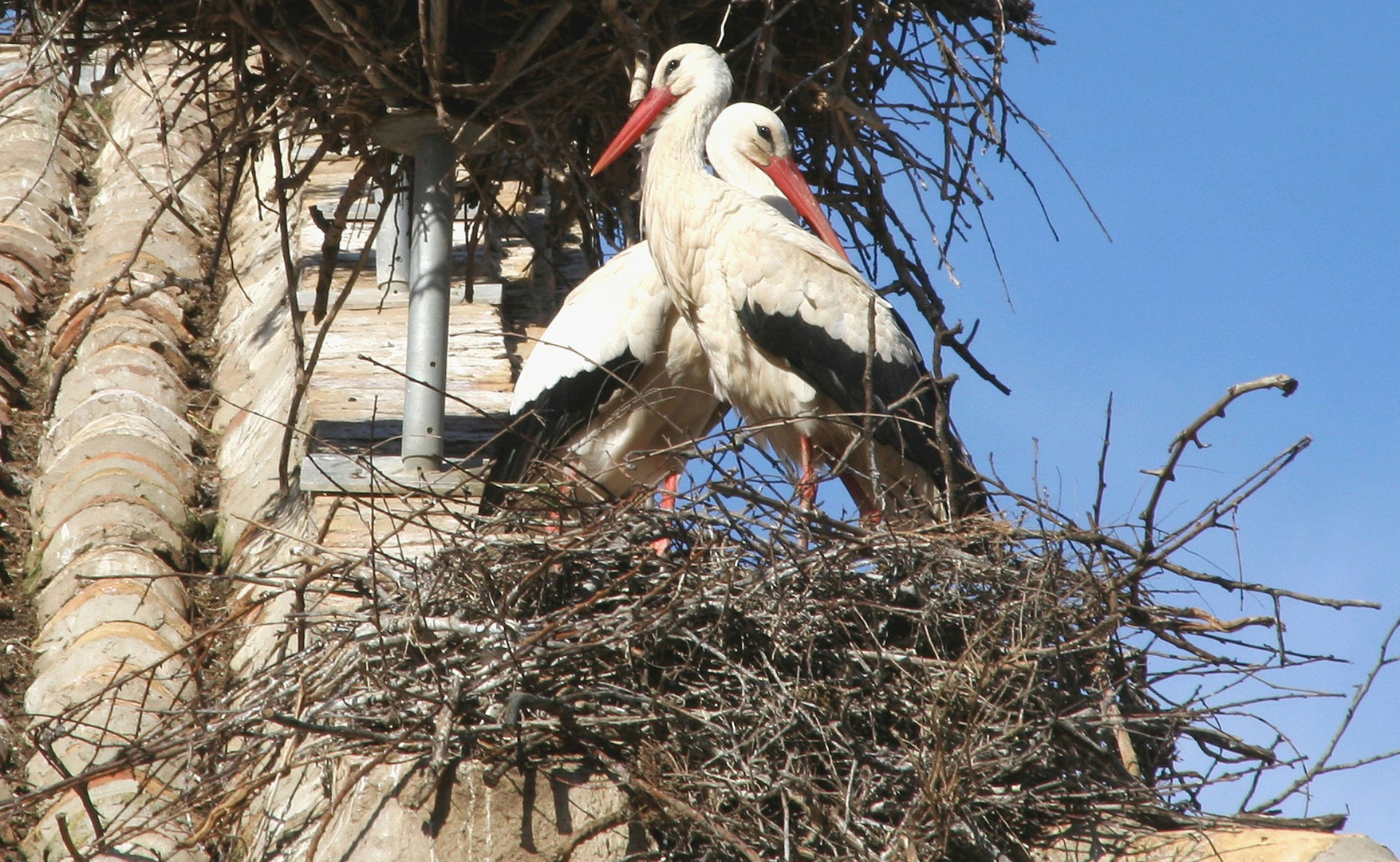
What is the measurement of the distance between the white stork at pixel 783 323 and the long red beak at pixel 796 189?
28 centimetres

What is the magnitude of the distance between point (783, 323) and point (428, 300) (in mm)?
1008

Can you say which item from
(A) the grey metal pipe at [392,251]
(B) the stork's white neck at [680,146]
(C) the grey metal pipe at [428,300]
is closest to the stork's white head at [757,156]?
(B) the stork's white neck at [680,146]

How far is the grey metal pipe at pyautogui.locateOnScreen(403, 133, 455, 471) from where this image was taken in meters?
4.40

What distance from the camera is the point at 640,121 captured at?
14.3ft

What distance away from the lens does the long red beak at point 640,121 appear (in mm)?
4293

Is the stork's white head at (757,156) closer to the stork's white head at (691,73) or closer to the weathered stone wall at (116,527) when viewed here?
the stork's white head at (691,73)

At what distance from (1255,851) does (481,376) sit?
2.76m

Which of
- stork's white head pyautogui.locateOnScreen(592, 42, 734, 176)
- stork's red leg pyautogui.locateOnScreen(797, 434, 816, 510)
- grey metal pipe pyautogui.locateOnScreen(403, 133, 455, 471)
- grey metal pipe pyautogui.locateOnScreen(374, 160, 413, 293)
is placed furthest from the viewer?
grey metal pipe pyautogui.locateOnScreen(374, 160, 413, 293)

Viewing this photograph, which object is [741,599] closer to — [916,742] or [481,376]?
[916,742]

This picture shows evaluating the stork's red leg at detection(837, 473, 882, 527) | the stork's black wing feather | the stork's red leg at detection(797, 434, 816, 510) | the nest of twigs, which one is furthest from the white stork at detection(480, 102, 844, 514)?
the nest of twigs

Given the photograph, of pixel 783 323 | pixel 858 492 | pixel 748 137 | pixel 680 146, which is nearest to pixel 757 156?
pixel 748 137

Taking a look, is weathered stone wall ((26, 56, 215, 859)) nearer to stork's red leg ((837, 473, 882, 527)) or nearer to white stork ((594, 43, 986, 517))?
white stork ((594, 43, 986, 517))

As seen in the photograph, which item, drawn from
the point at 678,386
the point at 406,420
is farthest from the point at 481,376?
the point at 678,386

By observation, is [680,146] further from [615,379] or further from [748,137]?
[615,379]
